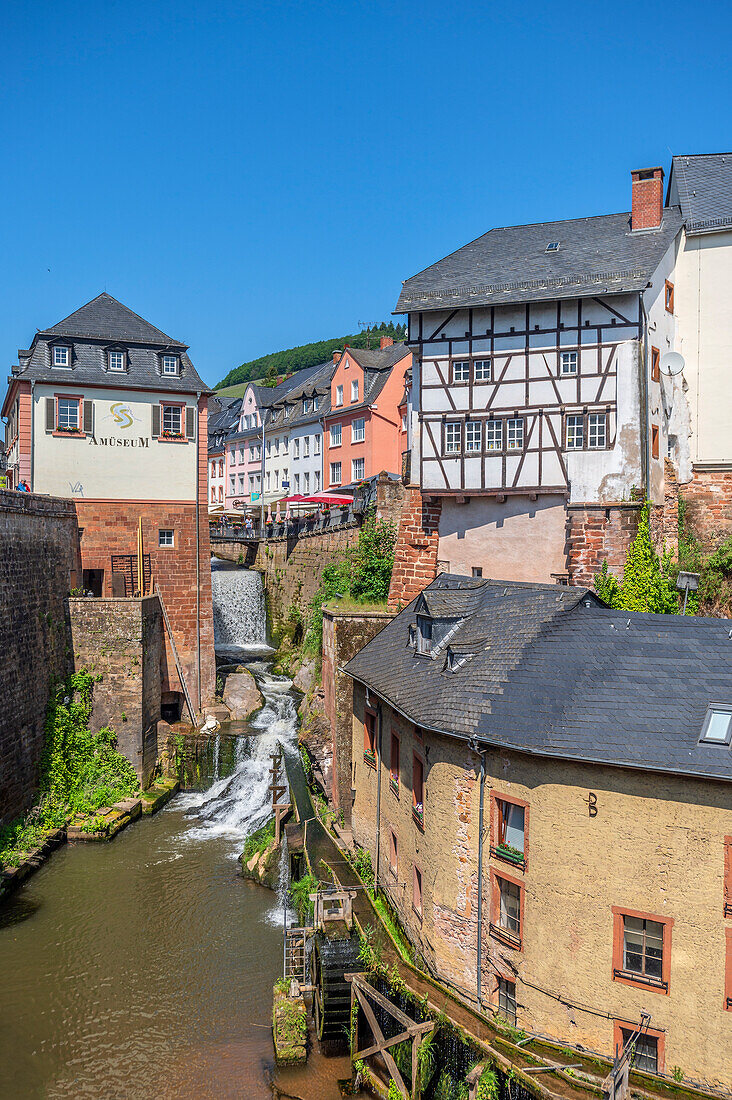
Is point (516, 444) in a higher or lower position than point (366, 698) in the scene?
higher

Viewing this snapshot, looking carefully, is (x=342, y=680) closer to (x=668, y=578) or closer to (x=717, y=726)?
(x=668, y=578)

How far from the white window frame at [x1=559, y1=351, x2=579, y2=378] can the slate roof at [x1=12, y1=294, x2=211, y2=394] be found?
39.9 feet

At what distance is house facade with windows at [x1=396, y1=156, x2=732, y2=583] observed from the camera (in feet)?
70.4

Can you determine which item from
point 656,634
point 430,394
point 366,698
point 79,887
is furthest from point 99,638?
point 656,634

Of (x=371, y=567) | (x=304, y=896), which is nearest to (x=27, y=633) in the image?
(x=304, y=896)

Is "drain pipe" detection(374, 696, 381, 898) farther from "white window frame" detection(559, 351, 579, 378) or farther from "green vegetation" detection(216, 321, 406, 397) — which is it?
"green vegetation" detection(216, 321, 406, 397)

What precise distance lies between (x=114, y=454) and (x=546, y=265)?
14680mm

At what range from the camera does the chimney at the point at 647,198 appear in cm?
2361

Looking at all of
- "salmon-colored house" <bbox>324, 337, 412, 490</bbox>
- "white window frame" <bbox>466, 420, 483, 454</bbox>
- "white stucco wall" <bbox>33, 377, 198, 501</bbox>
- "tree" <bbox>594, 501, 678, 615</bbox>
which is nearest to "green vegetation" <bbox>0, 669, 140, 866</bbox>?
"white stucco wall" <bbox>33, 377, 198, 501</bbox>

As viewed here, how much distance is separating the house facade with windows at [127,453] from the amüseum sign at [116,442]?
33mm

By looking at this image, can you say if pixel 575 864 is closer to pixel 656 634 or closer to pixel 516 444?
pixel 656 634

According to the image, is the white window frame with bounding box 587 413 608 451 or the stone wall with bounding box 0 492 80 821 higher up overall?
the white window frame with bounding box 587 413 608 451

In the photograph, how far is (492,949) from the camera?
454 inches

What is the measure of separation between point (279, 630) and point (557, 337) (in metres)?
19.3
